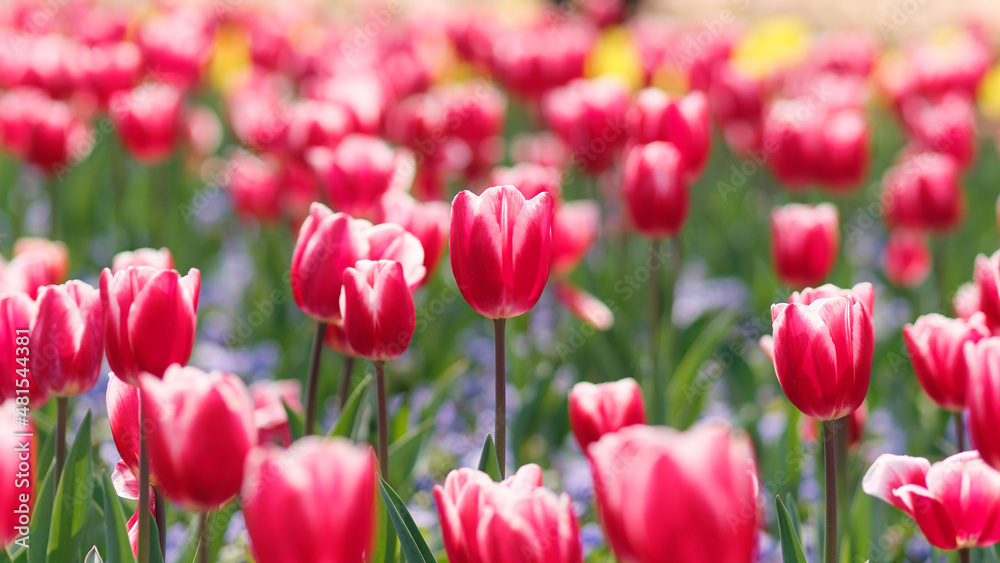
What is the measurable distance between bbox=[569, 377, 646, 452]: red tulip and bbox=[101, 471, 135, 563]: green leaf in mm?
692

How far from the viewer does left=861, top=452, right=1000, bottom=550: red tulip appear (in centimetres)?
134

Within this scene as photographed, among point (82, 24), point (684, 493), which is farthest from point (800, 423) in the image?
point (82, 24)

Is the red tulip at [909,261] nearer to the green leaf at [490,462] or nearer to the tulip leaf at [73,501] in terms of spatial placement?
the green leaf at [490,462]

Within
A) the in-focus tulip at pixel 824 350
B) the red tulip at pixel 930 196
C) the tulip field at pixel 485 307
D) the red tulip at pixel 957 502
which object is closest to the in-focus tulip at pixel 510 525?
the tulip field at pixel 485 307

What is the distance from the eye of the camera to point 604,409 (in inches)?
61.9

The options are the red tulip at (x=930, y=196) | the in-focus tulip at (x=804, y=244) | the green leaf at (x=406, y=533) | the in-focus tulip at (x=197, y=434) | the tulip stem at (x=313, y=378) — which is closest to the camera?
the in-focus tulip at (x=197, y=434)

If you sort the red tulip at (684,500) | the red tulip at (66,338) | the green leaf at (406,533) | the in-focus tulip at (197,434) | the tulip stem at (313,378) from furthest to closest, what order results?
1. the tulip stem at (313,378)
2. the red tulip at (66,338)
3. the green leaf at (406,533)
4. the in-focus tulip at (197,434)
5. the red tulip at (684,500)

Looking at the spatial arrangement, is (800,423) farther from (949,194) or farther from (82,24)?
(82,24)

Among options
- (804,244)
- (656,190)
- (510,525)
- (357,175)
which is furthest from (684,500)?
(804,244)

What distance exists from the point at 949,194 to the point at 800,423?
4.69 ft

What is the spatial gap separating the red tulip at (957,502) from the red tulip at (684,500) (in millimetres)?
551

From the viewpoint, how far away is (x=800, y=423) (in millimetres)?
2445

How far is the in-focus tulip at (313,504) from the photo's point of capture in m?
0.92

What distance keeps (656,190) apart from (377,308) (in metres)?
1.29
